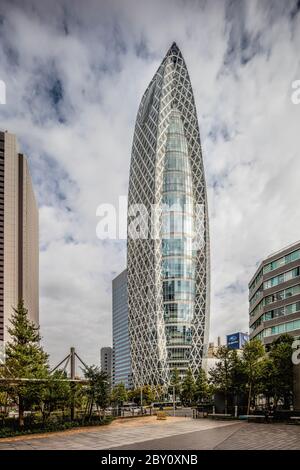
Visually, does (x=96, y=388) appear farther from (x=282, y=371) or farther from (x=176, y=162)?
(x=176, y=162)

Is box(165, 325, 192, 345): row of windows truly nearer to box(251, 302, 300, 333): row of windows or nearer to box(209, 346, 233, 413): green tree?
box(251, 302, 300, 333): row of windows

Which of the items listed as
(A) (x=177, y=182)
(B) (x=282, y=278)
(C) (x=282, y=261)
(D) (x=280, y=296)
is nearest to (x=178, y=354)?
(A) (x=177, y=182)

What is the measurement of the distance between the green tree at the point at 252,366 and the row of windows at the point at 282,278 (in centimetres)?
2556

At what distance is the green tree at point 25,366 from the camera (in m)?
40.1

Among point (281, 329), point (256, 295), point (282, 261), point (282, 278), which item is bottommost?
point (281, 329)

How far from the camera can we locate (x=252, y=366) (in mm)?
54406

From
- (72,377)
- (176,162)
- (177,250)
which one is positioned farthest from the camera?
(176,162)

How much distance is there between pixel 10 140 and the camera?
17750 centimetres

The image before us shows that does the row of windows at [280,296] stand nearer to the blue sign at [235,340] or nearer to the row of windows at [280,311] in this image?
the row of windows at [280,311]

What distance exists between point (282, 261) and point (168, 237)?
73919 millimetres

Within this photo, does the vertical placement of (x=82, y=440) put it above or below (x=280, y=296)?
below
